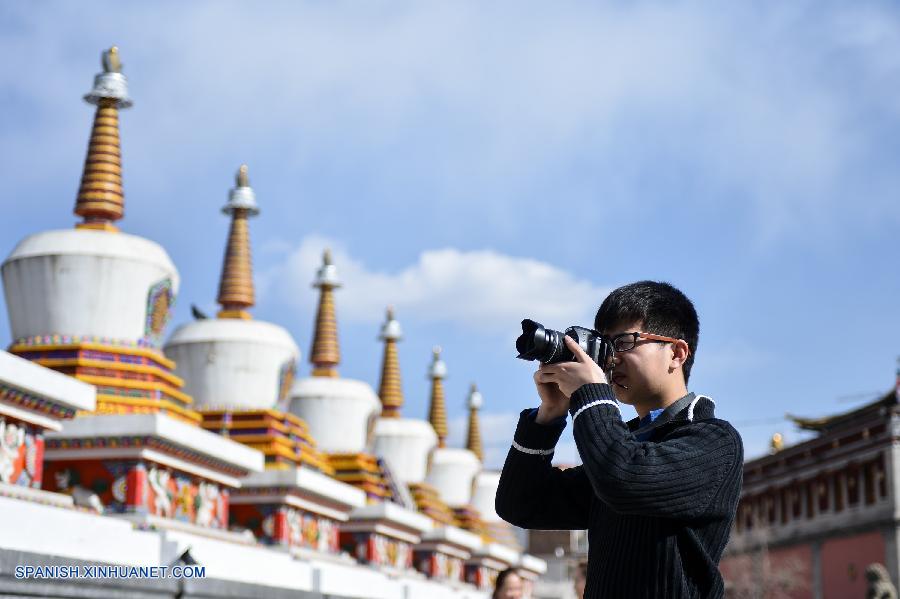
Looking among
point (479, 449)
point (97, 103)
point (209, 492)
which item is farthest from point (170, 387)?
point (479, 449)

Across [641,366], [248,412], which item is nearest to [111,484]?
[248,412]

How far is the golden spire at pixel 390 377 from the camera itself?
34.6 m

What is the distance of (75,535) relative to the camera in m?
13.1

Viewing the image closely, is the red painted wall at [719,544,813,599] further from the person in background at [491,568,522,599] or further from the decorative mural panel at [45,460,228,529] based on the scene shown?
the person in background at [491,568,522,599]

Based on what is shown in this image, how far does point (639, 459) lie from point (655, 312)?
0.53 meters

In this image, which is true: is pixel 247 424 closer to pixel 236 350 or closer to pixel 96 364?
pixel 236 350

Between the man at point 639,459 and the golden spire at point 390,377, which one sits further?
the golden spire at point 390,377

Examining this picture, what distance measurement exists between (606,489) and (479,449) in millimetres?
43397

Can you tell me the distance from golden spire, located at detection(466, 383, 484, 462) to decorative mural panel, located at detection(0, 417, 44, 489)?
108ft

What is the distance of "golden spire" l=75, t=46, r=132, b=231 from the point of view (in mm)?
17734

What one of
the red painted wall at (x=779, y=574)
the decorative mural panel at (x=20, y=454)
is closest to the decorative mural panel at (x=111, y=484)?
the decorative mural panel at (x=20, y=454)

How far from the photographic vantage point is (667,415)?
11.2 feet

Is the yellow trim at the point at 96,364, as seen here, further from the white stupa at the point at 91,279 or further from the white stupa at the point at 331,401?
the white stupa at the point at 331,401

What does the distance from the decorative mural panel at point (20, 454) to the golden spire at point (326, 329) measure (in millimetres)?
14641
